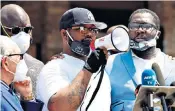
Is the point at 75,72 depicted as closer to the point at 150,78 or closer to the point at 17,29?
the point at 150,78

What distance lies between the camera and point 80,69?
4.77 meters

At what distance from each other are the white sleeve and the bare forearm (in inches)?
2.3

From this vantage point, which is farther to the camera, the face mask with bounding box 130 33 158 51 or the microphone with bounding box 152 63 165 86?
the face mask with bounding box 130 33 158 51

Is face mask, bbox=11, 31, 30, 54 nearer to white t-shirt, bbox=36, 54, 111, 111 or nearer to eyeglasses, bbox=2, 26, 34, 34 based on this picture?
eyeglasses, bbox=2, 26, 34, 34

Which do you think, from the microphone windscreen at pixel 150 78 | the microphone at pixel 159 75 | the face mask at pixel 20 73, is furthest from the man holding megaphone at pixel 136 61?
the face mask at pixel 20 73

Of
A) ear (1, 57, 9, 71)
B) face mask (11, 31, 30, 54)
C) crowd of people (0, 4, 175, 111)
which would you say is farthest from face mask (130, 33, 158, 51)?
ear (1, 57, 9, 71)

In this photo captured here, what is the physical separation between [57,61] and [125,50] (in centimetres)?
57

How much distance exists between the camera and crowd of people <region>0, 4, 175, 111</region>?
440cm

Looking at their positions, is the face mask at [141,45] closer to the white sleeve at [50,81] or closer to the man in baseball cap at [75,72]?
the man in baseball cap at [75,72]

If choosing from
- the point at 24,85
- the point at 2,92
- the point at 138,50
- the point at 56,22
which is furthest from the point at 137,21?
the point at 56,22

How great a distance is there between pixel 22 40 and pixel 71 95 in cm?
114

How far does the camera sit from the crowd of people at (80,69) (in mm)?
4400

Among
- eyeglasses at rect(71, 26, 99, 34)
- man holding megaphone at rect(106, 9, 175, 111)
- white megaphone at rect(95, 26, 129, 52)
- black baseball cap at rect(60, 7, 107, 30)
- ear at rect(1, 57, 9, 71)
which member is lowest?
man holding megaphone at rect(106, 9, 175, 111)

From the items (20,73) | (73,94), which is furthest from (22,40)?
(73,94)
